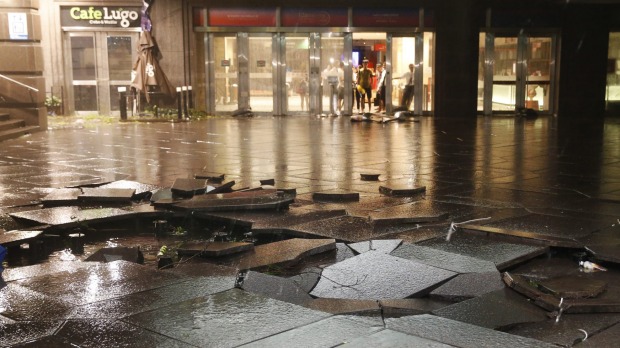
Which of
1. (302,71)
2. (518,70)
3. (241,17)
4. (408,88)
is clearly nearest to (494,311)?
(241,17)

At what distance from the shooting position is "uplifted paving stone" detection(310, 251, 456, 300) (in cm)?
432

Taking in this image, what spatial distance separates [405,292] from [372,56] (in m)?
22.1

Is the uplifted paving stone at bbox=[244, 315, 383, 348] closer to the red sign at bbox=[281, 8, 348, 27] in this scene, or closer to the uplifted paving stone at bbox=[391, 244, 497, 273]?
the uplifted paving stone at bbox=[391, 244, 497, 273]

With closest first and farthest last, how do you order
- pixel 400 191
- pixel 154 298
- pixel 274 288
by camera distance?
pixel 154 298 < pixel 274 288 < pixel 400 191

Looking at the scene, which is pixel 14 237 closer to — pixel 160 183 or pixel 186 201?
pixel 186 201

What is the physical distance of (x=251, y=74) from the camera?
23781 millimetres

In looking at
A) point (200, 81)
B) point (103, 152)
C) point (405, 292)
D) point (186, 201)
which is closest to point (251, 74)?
point (200, 81)

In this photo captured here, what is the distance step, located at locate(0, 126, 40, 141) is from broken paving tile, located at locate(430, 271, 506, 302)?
44.4 feet

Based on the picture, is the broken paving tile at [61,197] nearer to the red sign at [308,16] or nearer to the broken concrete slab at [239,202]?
the broken concrete slab at [239,202]

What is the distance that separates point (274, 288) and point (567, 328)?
1.64m

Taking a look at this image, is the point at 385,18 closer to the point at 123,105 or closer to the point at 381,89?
the point at 381,89

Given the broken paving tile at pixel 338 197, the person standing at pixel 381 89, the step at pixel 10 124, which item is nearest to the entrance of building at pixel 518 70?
the person standing at pixel 381 89

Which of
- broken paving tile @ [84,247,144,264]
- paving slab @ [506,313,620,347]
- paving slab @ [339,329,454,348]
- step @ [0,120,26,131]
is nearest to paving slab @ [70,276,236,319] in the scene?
broken paving tile @ [84,247,144,264]

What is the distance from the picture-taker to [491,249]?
5297 millimetres
